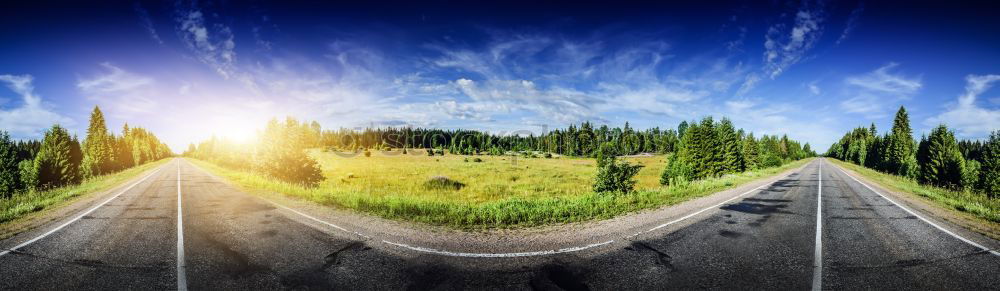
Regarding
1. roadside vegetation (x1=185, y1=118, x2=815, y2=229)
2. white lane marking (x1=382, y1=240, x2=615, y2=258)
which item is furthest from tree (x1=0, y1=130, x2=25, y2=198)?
white lane marking (x1=382, y1=240, x2=615, y2=258)

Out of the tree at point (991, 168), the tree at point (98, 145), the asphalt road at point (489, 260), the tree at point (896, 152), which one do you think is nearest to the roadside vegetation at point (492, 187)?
the asphalt road at point (489, 260)

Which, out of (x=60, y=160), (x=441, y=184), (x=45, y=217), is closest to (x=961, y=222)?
(x=441, y=184)

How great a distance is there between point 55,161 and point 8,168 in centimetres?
921

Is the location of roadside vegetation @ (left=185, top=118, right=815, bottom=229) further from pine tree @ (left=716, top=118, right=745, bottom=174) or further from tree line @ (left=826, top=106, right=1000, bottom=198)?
tree line @ (left=826, top=106, right=1000, bottom=198)

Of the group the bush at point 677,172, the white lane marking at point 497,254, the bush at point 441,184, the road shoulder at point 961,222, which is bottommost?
the bush at point 441,184

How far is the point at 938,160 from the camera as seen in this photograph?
32000mm

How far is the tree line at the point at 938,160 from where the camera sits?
77.9 feet

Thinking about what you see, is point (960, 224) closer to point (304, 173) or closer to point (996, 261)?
point (996, 261)

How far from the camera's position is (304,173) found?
2433 centimetres

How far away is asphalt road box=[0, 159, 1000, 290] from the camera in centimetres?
592

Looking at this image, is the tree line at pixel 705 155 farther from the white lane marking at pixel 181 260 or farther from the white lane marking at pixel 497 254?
the white lane marking at pixel 181 260

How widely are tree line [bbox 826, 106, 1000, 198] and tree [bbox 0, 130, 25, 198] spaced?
240 feet

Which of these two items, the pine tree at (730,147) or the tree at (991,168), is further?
the pine tree at (730,147)

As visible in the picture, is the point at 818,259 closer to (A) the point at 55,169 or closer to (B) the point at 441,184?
(B) the point at 441,184
